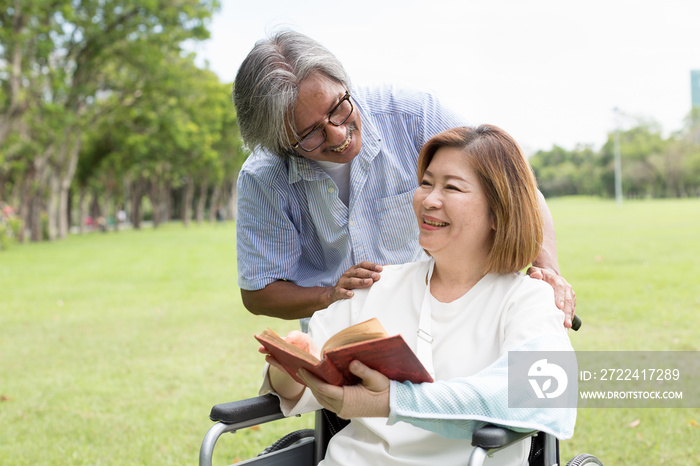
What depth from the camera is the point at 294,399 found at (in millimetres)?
2229

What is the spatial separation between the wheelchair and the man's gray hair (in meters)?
0.95

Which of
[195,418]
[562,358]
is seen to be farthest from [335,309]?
[195,418]

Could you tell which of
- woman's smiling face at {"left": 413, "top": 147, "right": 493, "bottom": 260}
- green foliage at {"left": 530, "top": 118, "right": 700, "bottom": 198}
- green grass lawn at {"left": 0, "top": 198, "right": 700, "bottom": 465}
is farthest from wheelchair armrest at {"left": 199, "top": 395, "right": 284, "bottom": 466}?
green foliage at {"left": 530, "top": 118, "right": 700, "bottom": 198}

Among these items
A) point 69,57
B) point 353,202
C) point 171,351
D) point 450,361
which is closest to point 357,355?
point 450,361

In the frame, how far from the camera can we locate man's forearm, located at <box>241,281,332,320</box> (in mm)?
2621

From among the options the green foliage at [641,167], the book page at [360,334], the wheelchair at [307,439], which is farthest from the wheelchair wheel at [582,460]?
the green foliage at [641,167]

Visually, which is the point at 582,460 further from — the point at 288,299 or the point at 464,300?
the point at 288,299

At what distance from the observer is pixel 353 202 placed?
9.18ft

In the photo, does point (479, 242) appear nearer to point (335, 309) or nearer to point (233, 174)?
point (335, 309)

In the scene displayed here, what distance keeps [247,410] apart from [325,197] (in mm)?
979

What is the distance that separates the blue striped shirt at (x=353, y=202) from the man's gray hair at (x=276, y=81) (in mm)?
219

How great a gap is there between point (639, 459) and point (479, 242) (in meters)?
2.48

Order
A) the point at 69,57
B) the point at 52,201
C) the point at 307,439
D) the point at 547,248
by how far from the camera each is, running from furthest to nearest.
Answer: the point at 52,201 < the point at 69,57 < the point at 307,439 < the point at 547,248

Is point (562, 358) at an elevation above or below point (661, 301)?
→ above
